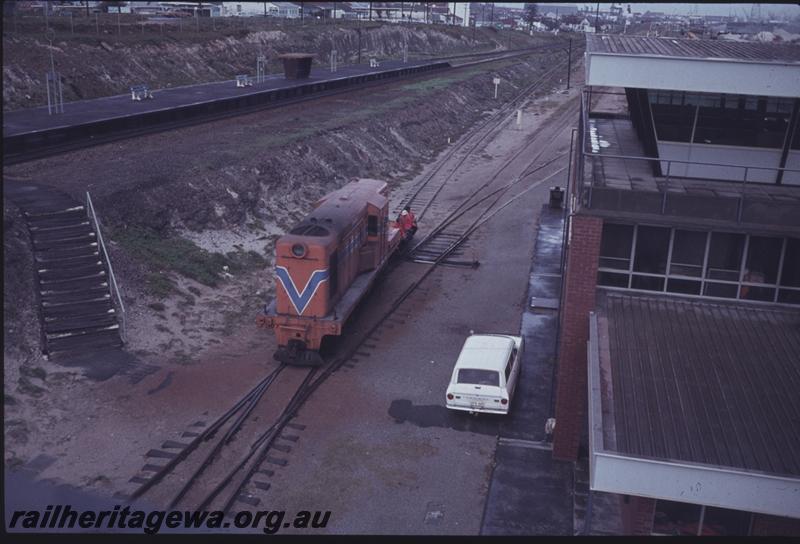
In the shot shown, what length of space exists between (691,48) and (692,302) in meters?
7.43

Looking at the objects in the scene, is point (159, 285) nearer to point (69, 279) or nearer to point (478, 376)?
point (69, 279)

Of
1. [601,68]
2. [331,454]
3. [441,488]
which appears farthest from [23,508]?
[601,68]

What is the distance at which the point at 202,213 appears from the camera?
2598 centimetres

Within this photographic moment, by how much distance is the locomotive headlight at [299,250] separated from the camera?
17.9 meters

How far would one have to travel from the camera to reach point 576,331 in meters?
14.5

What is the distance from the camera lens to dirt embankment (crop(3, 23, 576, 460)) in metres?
17.9

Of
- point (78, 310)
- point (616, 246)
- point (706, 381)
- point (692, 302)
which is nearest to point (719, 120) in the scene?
point (616, 246)

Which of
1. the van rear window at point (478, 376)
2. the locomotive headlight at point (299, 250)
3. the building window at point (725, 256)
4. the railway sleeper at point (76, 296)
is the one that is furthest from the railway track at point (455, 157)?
the building window at point (725, 256)

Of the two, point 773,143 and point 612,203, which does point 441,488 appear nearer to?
point 612,203

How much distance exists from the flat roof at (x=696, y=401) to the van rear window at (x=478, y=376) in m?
3.21


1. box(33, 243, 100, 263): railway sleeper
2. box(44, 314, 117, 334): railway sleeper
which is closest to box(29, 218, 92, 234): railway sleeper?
box(33, 243, 100, 263): railway sleeper

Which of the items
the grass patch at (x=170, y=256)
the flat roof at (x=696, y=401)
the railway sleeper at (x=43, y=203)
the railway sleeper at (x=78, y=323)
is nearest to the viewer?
the flat roof at (x=696, y=401)

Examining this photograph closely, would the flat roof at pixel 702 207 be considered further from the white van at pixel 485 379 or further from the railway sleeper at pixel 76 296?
the railway sleeper at pixel 76 296

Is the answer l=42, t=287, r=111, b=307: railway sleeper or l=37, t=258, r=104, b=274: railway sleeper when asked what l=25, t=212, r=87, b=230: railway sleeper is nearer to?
l=37, t=258, r=104, b=274: railway sleeper
